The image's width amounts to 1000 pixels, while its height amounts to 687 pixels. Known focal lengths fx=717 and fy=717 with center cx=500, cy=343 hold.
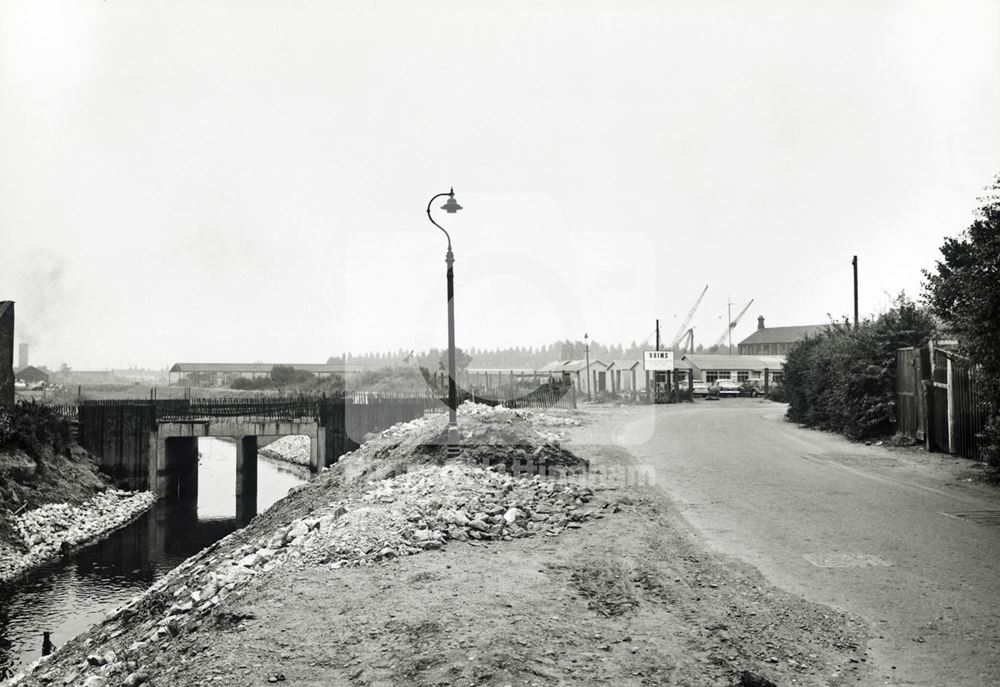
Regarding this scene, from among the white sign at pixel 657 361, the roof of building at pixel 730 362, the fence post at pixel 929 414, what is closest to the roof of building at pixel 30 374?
the roof of building at pixel 730 362

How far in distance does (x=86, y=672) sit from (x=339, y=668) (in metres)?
5.07

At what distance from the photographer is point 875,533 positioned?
891 centimetres

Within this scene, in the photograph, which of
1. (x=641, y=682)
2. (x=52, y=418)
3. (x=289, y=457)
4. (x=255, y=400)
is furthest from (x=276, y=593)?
(x=289, y=457)

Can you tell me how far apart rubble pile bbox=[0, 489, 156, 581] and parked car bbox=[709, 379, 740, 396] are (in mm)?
34947

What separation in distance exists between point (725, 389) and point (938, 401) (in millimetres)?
32344

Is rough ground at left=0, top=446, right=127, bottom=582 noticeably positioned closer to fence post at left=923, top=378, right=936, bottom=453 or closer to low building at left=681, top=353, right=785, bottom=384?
fence post at left=923, top=378, right=936, bottom=453

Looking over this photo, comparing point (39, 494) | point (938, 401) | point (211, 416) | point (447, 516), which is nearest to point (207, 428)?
point (211, 416)

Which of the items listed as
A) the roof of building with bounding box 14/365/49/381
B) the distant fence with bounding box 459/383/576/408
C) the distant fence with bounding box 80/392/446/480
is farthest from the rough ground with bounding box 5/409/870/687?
the roof of building with bounding box 14/365/49/381

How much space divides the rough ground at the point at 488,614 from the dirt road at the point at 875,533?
40cm

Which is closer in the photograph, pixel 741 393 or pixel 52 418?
pixel 52 418

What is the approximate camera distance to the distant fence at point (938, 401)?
15445mm

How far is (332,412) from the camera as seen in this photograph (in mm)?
35031

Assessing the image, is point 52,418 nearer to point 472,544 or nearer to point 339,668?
point 472,544

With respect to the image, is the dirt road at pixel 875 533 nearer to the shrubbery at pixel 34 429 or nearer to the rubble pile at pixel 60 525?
the rubble pile at pixel 60 525
